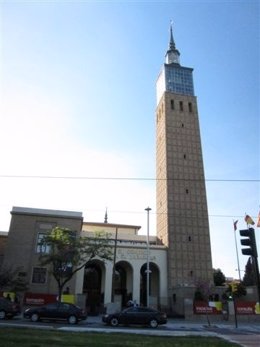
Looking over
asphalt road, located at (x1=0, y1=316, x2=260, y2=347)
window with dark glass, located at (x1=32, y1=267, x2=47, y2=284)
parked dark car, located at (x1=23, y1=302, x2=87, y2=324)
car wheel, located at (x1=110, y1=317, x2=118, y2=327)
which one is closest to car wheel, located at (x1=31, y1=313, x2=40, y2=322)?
parked dark car, located at (x1=23, y1=302, x2=87, y2=324)

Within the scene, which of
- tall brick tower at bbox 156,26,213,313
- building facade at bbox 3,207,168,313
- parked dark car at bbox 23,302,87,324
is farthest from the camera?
tall brick tower at bbox 156,26,213,313

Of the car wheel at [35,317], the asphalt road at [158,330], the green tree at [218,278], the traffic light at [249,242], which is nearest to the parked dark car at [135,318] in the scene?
the asphalt road at [158,330]

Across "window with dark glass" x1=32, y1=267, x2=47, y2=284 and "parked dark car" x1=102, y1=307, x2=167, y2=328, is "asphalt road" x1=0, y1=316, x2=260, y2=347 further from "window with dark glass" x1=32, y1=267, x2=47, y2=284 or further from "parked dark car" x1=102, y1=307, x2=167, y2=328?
"window with dark glass" x1=32, y1=267, x2=47, y2=284

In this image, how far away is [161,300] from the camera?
54.3 metres

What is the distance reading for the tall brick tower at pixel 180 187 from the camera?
185 ft

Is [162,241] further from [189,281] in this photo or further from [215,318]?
[215,318]

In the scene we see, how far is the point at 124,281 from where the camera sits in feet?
203

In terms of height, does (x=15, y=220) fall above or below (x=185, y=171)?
below

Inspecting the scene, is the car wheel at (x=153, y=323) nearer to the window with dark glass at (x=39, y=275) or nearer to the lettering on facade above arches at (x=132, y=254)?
the window with dark glass at (x=39, y=275)

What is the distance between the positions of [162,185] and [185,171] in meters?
4.83

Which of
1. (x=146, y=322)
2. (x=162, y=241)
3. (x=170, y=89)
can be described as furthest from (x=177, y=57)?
(x=146, y=322)

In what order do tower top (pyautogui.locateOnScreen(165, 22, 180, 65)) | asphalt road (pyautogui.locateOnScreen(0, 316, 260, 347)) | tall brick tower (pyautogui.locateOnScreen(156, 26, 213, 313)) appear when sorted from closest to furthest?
1. asphalt road (pyautogui.locateOnScreen(0, 316, 260, 347))
2. tall brick tower (pyautogui.locateOnScreen(156, 26, 213, 313))
3. tower top (pyautogui.locateOnScreen(165, 22, 180, 65))

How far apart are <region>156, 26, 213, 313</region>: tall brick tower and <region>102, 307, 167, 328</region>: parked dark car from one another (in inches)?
1028

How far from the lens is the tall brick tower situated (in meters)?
56.5
